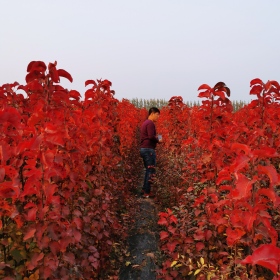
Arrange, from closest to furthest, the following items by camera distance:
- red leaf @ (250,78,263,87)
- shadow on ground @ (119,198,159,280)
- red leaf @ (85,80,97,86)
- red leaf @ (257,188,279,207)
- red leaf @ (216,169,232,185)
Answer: red leaf @ (257,188,279,207)
red leaf @ (216,169,232,185)
red leaf @ (250,78,263,87)
red leaf @ (85,80,97,86)
shadow on ground @ (119,198,159,280)

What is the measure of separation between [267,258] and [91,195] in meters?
3.04

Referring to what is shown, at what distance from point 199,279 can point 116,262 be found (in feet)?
7.45

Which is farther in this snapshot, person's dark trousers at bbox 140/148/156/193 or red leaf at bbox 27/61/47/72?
person's dark trousers at bbox 140/148/156/193

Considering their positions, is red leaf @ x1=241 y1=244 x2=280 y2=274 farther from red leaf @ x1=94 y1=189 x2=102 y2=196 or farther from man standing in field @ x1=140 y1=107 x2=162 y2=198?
man standing in field @ x1=140 y1=107 x2=162 y2=198

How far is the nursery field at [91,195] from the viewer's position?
2.12m

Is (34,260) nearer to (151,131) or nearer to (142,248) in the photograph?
(142,248)

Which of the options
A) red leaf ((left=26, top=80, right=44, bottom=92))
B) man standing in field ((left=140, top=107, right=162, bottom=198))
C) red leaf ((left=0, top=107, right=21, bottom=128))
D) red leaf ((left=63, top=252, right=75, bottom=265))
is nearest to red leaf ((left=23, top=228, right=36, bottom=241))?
red leaf ((left=63, top=252, right=75, bottom=265))

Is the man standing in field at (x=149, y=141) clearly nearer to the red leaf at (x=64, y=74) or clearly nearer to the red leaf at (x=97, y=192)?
the red leaf at (x=97, y=192)

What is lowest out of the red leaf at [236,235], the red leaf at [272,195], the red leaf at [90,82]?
the red leaf at [236,235]

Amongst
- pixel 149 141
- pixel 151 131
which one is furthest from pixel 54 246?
pixel 149 141

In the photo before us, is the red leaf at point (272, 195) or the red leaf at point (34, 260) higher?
the red leaf at point (272, 195)

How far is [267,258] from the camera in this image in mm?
993

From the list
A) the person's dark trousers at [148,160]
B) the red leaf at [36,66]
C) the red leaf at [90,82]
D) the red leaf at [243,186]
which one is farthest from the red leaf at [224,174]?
the person's dark trousers at [148,160]

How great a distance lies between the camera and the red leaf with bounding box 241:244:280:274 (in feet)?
3.22
